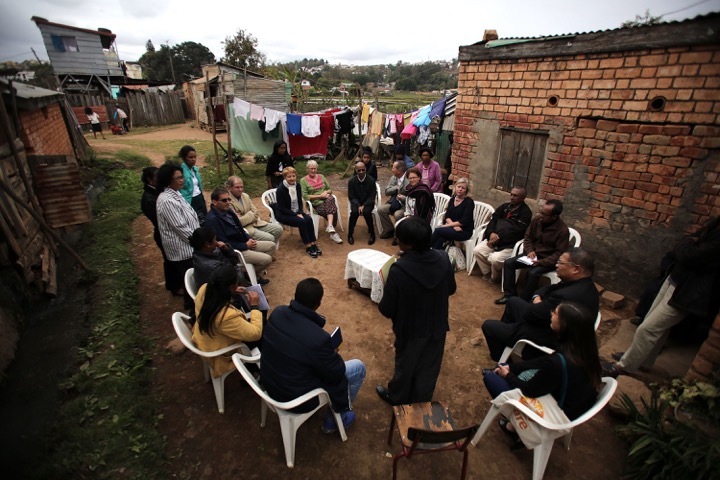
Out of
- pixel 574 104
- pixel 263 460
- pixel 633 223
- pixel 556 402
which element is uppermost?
pixel 574 104

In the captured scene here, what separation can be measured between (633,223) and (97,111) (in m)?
22.2

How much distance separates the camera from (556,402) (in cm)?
236

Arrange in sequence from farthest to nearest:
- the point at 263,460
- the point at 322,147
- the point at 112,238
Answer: the point at 322,147, the point at 112,238, the point at 263,460

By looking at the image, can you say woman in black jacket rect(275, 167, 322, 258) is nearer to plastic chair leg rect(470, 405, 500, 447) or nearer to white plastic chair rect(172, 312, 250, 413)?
white plastic chair rect(172, 312, 250, 413)

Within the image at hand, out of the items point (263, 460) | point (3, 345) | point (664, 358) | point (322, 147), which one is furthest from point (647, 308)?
point (322, 147)

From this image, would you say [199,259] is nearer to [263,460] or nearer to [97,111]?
[263,460]

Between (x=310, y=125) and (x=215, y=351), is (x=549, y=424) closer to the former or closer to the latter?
(x=215, y=351)

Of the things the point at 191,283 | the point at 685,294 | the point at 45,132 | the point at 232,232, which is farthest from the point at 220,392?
the point at 45,132

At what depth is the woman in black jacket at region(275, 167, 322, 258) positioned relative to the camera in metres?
5.91

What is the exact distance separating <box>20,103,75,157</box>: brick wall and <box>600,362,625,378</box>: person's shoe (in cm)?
853

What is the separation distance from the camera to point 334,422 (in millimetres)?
2854

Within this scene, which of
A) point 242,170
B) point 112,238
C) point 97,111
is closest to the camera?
point 112,238

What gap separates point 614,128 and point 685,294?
2.18 metres

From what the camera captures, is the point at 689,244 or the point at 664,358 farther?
the point at 664,358
